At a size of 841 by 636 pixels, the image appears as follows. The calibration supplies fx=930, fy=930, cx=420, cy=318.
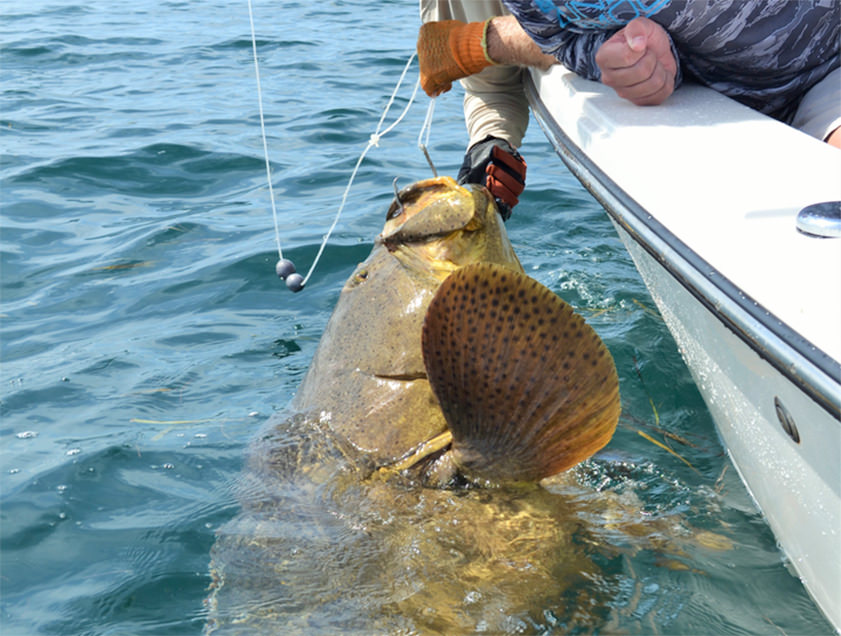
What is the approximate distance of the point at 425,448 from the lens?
257cm

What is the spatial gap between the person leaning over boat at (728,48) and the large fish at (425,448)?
66 cm

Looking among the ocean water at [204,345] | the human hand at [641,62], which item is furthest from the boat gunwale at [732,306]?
the ocean water at [204,345]

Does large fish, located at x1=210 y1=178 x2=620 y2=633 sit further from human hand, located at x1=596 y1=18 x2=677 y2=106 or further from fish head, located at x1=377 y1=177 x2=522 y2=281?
human hand, located at x1=596 y1=18 x2=677 y2=106

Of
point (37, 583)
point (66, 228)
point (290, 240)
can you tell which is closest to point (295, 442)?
point (37, 583)

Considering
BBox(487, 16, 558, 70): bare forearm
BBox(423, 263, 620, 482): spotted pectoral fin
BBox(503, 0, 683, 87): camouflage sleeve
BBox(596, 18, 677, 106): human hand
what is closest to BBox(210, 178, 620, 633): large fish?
BBox(423, 263, 620, 482): spotted pectoral fin

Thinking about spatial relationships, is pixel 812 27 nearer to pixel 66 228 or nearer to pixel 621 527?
pixel 621 527

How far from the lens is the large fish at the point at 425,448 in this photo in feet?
7.21

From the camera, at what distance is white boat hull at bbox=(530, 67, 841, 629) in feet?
5.89

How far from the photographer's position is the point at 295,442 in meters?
2.76

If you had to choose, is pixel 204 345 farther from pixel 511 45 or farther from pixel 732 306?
pixel 732 306

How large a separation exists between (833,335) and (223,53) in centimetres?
1009

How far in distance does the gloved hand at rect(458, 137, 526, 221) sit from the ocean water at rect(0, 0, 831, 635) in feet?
2.24

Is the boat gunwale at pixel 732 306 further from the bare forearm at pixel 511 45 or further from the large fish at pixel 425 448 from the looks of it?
the bare forearm at pixel 511 45

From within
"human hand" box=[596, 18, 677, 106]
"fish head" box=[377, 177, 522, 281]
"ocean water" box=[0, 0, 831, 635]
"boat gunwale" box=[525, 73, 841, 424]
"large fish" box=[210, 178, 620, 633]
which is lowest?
"ocean water" box=[0, 0, 831, 635]
